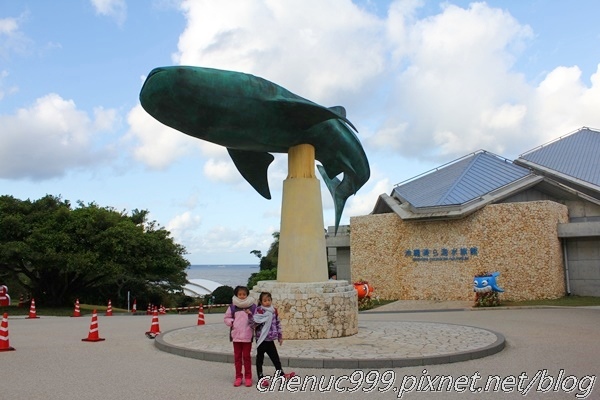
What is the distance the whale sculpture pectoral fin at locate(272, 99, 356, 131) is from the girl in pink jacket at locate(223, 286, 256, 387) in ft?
14.3

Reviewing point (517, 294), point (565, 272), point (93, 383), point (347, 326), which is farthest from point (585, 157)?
point (93, 383)

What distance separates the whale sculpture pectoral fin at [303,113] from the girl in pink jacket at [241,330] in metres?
4.37

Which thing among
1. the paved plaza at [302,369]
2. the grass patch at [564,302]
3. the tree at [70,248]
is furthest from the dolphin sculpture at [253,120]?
the tree at [70,248]

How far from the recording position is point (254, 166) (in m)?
11.7

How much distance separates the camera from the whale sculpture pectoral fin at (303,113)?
32.1ft

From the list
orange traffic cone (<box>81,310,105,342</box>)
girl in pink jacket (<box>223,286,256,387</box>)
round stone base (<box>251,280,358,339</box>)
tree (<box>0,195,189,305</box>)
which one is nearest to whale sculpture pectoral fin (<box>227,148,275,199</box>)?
round stone base (<box>251,280,358,339</box>)

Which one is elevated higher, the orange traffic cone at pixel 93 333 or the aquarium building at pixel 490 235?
the aquarium building at pixel 490 235

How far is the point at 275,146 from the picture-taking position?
424 inches

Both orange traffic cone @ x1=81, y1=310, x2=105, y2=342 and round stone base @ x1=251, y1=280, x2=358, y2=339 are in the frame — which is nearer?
round stone base @ x1=251, y1=280, x2=358, y2=339

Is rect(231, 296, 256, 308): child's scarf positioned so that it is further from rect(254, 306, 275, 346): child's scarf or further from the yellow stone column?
the yellow stone column

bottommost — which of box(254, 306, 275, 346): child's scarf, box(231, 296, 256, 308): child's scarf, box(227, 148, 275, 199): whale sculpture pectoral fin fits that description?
box(254, 306, 275, 346): child's scarf

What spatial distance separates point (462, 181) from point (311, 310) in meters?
17.3

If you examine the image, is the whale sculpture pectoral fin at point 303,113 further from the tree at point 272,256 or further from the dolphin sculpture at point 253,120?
the tree at point 272,256

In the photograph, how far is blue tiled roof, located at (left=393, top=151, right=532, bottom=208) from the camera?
78.0ft
